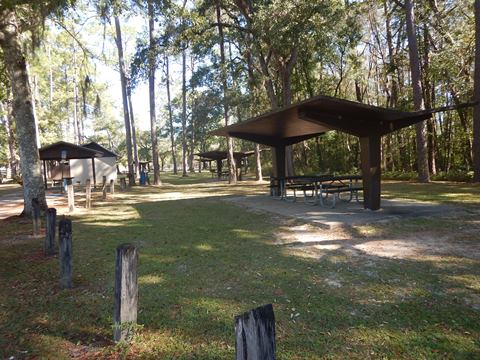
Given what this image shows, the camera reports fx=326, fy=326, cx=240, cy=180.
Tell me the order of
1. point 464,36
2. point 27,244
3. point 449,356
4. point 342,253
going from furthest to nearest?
point 464,36, point 27,244, point 342,253, point 449,356

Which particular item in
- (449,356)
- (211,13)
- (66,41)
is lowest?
(449,356)

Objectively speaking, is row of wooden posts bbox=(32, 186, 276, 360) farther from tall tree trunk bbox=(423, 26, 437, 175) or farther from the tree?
tall tree trunk bbox=(423, 26, 437, 175)

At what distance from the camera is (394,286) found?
3.67 meters

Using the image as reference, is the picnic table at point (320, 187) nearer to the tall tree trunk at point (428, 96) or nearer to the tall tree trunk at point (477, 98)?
the tall tree trunk at point (477, 98)

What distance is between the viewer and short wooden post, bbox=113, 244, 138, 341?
2.74 m

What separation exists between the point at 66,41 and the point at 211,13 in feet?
55.0

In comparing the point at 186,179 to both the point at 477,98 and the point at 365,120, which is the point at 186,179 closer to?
the point at 477,98

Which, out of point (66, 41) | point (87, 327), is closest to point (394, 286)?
point (87, 327)

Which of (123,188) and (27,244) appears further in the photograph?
(123,188)

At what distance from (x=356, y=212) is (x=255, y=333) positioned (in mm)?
6694

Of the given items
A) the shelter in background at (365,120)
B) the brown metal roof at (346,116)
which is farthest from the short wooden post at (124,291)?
the shelter in background at (365,120)

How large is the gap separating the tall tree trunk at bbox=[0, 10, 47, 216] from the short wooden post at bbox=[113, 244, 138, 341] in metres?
7.77

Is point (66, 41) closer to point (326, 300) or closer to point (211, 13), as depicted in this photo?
point (211, 13)

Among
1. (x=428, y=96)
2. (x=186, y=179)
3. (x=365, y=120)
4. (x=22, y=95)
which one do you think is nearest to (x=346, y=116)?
(x=365, y=120)
